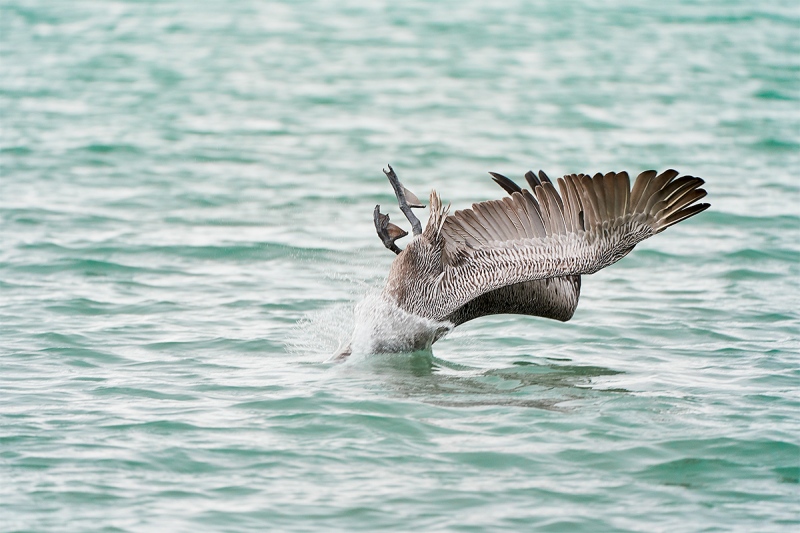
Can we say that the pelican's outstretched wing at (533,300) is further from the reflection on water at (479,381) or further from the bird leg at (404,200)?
the bird leg at (404,200)

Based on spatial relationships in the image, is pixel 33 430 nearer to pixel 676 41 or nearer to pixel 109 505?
pixel 109 505

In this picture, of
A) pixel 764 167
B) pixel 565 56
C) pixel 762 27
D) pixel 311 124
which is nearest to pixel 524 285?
pixel 764 167

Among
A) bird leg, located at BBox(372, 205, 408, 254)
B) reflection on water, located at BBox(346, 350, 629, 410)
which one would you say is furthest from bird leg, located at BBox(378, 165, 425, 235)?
reflection on water, located at BBox(346, 350, 629, 410)

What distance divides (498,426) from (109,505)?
205 cm

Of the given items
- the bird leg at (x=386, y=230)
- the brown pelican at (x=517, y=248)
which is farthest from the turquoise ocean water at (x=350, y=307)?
the bird leg at (x=386, y=230)

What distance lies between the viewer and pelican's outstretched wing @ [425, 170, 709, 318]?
23.4 ft

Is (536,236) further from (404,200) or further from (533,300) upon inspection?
(404,200)

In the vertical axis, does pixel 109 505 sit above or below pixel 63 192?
below

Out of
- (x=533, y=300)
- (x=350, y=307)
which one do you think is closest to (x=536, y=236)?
(x=533, y=300)

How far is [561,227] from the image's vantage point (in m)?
7.25

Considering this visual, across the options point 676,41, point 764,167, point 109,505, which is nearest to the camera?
point 109,505

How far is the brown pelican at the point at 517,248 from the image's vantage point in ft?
23.5

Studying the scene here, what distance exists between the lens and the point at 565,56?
848 inches

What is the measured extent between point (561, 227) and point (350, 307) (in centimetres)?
209
